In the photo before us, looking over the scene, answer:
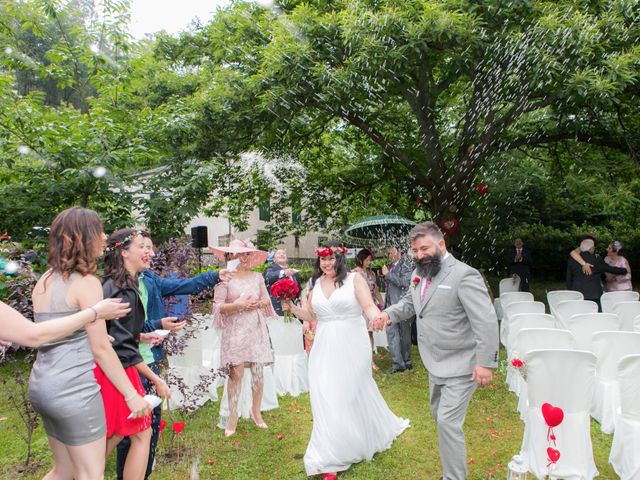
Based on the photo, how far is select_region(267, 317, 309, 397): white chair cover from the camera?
6980 mm

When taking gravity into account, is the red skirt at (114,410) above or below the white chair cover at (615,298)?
above

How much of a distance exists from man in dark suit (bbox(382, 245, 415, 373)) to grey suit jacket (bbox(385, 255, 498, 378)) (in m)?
4.02

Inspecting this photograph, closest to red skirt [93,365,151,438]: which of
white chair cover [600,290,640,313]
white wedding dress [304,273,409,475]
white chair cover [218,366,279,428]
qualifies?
white wedding dress [304,273,409,475]

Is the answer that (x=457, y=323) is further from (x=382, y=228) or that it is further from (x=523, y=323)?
(x=382, y=228)

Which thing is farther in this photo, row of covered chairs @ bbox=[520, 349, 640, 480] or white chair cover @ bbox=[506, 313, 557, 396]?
white chair cover @ bbox=[506, 313, 557, 396]

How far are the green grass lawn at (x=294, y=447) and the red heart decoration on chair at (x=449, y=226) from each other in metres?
5.36

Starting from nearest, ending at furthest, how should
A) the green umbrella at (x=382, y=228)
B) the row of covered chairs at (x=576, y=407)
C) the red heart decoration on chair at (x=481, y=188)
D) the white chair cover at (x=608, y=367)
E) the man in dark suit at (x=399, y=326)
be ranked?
the row of covered chairs at (x=576, y=407) → the white chair cover at (x=608, y=367) → the man in dark suit at (x=399, y=326) → the green umbrella at (x=382, y=228) → the red heart decoration on chair at (x=481, y=188)

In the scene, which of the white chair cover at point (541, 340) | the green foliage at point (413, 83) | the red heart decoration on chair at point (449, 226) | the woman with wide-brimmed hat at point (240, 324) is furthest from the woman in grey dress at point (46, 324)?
the red heart decoration on chair at point (449, 226)

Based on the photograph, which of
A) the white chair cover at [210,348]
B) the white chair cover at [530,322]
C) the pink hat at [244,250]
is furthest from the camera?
the white chair cover at [210,348]

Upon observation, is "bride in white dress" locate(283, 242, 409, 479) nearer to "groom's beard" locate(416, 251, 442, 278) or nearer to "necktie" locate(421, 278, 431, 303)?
"necktie" locate(421, 278, 431, 303)

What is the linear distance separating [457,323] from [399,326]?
4284 mm

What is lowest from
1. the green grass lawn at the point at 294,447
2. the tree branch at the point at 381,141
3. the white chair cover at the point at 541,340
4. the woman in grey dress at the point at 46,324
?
the green grass lawn at the point at 294,447

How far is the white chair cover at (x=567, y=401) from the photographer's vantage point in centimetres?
407

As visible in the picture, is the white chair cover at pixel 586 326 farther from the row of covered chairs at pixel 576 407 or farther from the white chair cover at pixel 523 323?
the row of covered chairs at pixel 576 407
